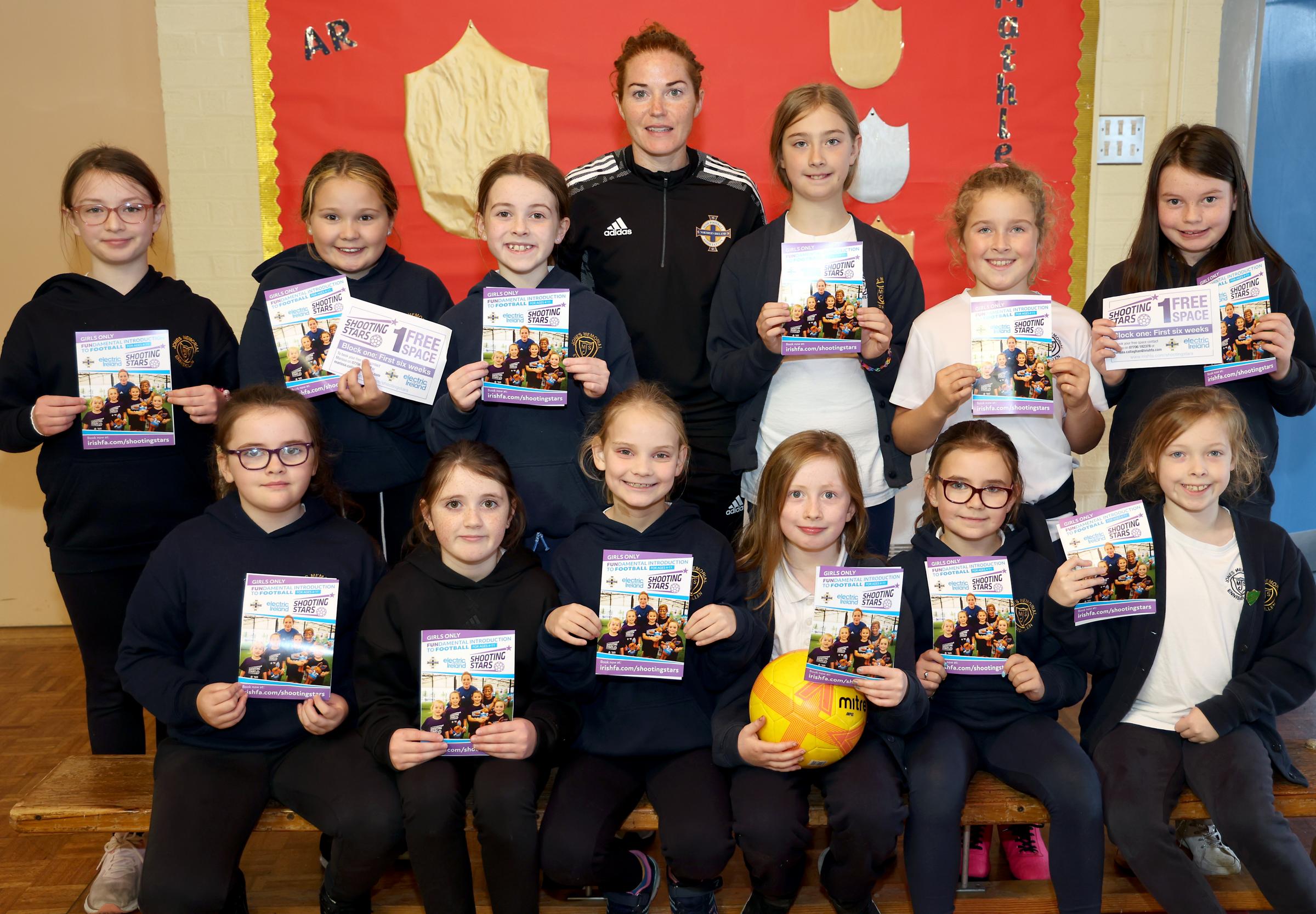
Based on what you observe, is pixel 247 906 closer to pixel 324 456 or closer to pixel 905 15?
pixel 324 456

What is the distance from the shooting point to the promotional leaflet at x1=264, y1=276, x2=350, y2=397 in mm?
2982

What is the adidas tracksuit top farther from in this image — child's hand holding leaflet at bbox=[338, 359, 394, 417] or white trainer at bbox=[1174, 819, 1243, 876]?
white trainer at bbox=[1174, 819, 1243, 876]

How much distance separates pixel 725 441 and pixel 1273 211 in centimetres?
358

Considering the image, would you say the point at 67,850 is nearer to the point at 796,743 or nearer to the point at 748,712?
the point at 748,712

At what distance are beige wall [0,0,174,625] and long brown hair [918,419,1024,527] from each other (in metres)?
4.04

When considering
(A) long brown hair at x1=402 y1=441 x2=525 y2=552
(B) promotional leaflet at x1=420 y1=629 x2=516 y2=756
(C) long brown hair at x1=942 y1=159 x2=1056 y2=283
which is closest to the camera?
(B) promotional leaflet at x1=420 y1=629 x2=516 y2=756

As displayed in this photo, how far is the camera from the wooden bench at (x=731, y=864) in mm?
2576

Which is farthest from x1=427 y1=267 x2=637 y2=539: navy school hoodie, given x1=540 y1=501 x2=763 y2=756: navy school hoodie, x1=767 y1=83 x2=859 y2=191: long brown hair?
x1=767 y1=83 x2=859 y2=191: long brown hair

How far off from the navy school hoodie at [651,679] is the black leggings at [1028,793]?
548 millimetres

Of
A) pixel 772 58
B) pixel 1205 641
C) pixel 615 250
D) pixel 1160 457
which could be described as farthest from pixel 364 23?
pixel 1205 641

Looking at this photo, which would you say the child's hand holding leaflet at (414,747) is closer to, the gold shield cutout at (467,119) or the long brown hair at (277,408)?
the long brown hair at (277,408)

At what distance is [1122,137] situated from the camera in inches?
194

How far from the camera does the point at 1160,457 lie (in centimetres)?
276

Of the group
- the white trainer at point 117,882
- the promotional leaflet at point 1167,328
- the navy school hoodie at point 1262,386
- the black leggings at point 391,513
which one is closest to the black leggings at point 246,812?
the white trainer at point 117,882
